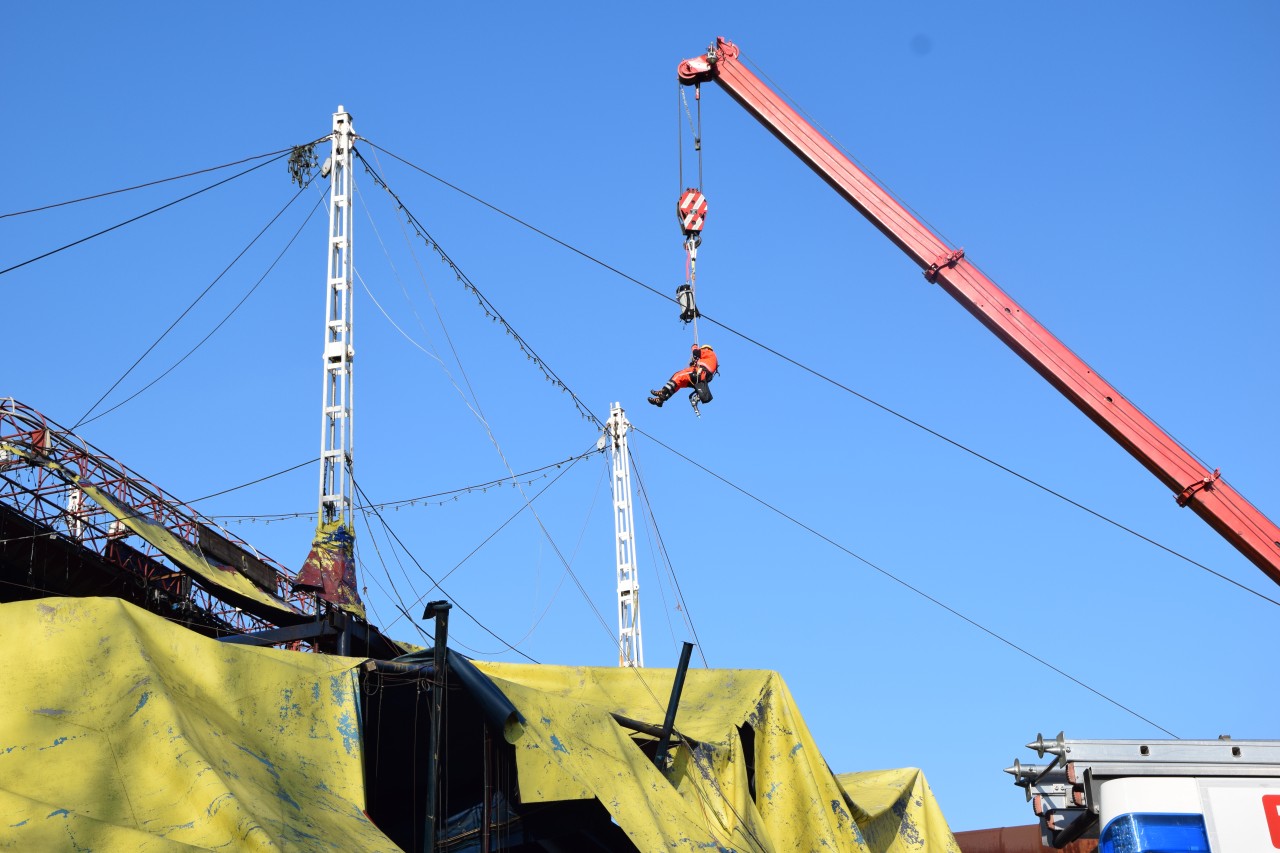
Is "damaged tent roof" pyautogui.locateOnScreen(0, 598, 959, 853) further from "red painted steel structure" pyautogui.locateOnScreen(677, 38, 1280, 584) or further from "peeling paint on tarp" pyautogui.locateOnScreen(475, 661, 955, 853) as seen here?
"red painted steel structure" pyautogui.locateOnScreen(677, 38, 1280, 584)

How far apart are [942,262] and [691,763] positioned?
31.2ft

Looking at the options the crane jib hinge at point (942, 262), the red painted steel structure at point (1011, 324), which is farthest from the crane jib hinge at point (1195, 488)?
the crane jib hinge at point (942, 262)

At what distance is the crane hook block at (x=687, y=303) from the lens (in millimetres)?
20109

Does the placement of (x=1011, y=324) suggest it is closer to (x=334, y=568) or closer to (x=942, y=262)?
(x=942, y=262)

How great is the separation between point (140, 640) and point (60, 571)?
12.3m

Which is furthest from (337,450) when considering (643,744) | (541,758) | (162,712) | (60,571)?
(162,712)

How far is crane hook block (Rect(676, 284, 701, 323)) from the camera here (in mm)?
20109

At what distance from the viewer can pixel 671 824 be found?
11555 millimetres

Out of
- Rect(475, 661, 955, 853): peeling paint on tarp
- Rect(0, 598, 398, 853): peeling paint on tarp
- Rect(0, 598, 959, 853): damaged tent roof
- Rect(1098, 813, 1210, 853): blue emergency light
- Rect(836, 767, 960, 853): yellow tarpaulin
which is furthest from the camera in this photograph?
Rect(836, 767, 960, 853): yellow tarpaulin

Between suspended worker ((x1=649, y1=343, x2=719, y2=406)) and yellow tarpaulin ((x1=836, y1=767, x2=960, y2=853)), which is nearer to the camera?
yellow tarpaulin ((x1=836, y1=767, x2=960, y2=853))

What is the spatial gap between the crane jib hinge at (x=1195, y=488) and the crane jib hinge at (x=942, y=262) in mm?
4783

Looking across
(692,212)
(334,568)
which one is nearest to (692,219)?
(692,212)

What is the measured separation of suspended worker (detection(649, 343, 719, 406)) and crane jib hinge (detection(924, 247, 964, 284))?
11.9ft

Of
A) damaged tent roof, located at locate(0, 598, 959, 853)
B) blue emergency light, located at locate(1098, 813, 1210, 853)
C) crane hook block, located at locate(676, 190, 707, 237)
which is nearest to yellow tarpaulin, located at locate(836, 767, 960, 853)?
damaged tent roof, located at locate(0, 598, 959, 853)
